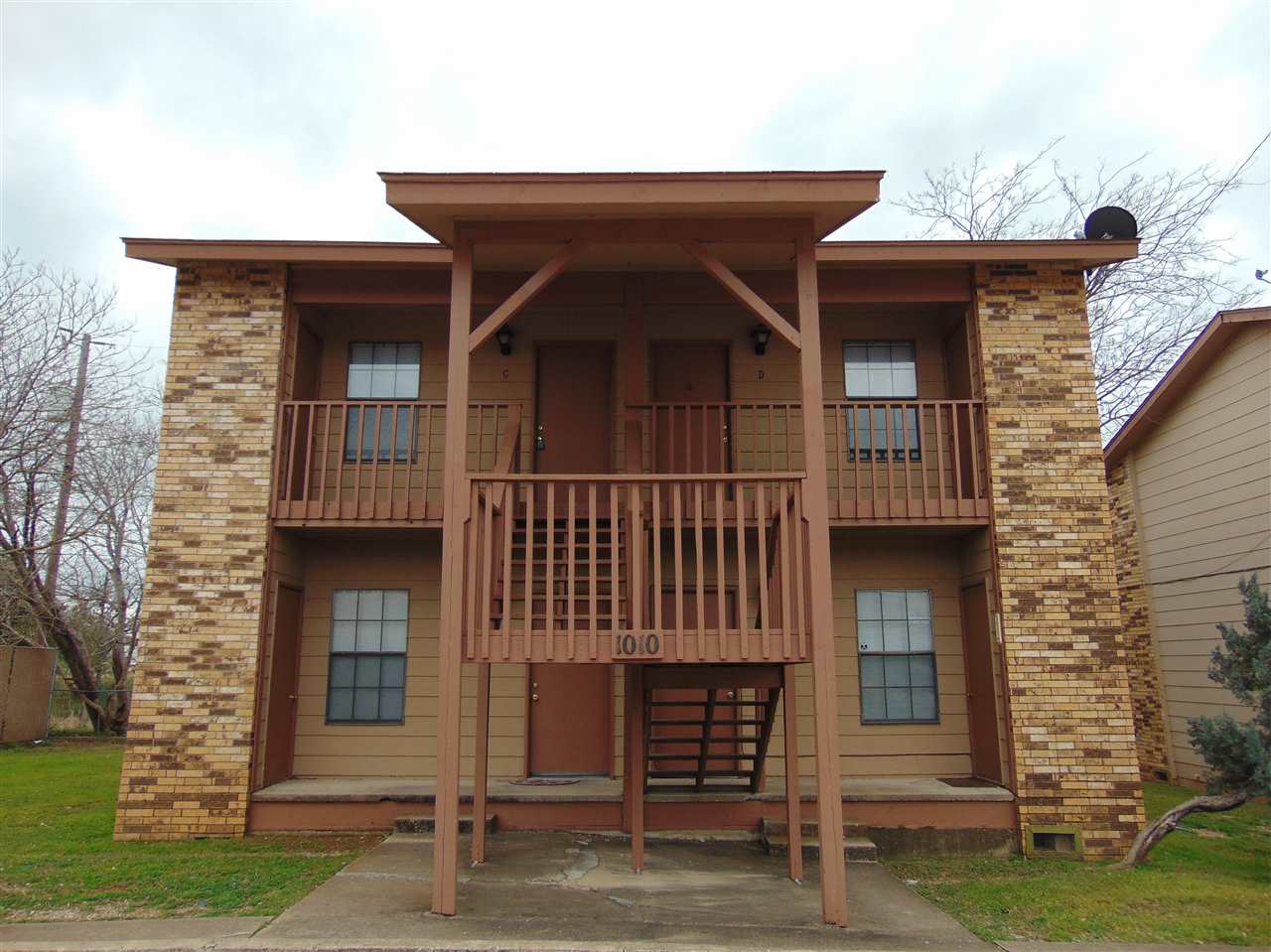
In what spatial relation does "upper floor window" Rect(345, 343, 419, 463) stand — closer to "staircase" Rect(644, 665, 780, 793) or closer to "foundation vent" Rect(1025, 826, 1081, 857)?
"staircase" Rect(644, 665, 780, 793)

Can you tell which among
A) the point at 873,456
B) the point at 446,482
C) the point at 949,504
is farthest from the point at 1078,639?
the point at 446,482

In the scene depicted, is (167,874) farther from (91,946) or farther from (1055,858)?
(1055,858)

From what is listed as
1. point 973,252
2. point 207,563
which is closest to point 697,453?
point 973,252

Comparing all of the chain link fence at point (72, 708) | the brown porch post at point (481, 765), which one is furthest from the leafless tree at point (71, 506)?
the brown porch post at point (481, 765)

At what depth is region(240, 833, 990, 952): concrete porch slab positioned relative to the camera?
5.34 m

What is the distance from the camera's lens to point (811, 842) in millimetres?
7625

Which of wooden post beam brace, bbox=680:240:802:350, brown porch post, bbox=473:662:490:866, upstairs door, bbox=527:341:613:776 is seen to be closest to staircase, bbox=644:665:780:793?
upstairs door, bbox=527:341:613:776

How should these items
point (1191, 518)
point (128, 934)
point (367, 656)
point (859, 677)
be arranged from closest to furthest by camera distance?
point (128, 934), point (859, 677), point (367, 656), point (1191, 518)

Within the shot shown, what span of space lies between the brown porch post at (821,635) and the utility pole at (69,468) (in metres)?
15.0

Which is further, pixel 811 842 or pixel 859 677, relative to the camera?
pixel 859 677

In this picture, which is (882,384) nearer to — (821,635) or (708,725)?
(708,725)

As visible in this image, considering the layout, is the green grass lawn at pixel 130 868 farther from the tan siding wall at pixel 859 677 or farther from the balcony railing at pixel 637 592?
the tan siding wall at pixel 859 677

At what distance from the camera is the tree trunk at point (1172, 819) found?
745 centimetres

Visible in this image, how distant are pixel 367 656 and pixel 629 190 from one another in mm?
5751
